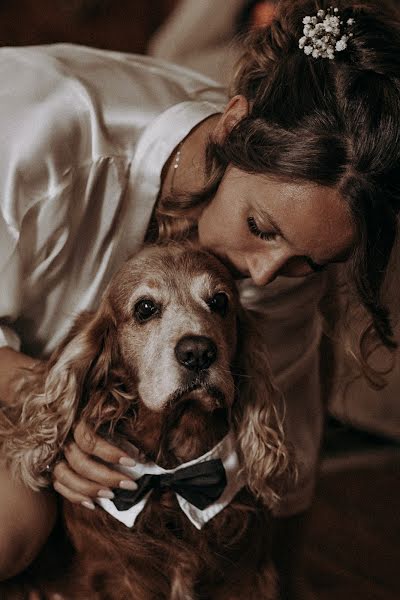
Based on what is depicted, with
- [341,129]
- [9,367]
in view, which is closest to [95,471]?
[9,367]

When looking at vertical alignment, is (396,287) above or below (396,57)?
below

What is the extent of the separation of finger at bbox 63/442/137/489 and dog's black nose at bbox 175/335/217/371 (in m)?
0.24

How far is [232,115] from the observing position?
1.39m

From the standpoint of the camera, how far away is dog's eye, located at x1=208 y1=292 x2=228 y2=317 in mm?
1263

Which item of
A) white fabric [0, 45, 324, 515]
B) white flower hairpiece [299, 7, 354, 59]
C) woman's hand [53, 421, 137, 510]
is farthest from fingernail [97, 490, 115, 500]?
white flower hairpiece [299, 7, 354, 59]

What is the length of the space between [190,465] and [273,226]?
396mm

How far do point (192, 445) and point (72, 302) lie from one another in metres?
0.39

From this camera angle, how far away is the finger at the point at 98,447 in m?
1.26

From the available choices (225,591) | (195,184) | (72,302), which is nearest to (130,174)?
(195,184)

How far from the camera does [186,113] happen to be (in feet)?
4.96

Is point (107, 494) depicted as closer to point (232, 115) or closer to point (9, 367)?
point (9, 367)

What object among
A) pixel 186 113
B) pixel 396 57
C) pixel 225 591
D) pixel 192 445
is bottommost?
pixel 225 591

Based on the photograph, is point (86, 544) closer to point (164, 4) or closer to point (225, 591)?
point (225, 591)

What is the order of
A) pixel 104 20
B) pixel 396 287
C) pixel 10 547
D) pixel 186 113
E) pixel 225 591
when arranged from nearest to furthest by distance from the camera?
pixel 10 547
pixel 225 591
pixel 186 113
pixel 396 287
pixel 104 20
